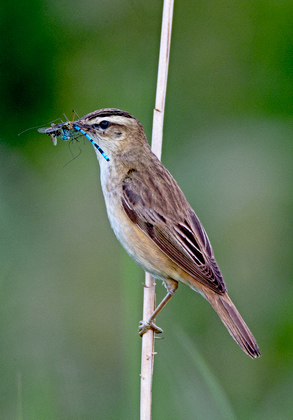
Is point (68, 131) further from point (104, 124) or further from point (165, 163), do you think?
point (165, 163)

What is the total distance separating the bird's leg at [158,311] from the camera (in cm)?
345

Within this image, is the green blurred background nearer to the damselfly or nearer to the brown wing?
the brown wing

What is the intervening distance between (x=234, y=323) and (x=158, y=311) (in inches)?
21.0

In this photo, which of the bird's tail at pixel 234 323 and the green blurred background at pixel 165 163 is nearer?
the bird's tail at pixel 234 323

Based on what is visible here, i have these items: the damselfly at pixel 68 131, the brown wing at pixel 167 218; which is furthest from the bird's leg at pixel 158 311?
the damselfly at pixel 68 131

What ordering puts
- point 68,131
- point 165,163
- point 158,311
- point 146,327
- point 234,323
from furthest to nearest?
point 165,163, point 68,131, point 158,311, point 146,327, point 234,323

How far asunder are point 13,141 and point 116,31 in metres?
1.26

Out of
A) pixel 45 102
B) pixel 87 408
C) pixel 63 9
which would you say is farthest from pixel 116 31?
pixel 87 408

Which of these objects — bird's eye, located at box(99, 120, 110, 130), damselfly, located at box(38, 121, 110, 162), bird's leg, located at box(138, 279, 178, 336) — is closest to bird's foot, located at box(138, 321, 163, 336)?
bird's leg, located at box(138, 279, 178, 336)

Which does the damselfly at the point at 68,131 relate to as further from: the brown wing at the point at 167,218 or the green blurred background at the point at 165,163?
the green blurred background at the point at 165,163

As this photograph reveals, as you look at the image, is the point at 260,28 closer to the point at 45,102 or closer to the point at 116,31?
the point at 116,31

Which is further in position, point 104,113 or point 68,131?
point 68,131

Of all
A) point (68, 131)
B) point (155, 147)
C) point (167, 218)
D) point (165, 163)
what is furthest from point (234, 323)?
point (68, 131)

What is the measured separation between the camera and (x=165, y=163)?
165 inches
